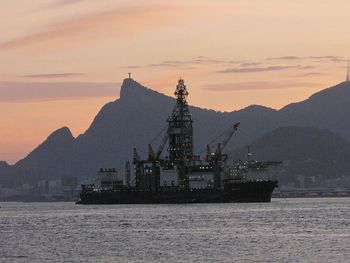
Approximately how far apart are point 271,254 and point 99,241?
1209 inches

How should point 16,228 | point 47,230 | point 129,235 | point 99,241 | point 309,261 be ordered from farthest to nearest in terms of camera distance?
1. point 16,228
2. point 47,230
3. point 129,235
4. point 99,241
5. point 309,261

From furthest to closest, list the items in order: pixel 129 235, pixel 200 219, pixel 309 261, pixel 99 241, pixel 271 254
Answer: pixel 200 219 → pixel 129 235 → pixel 99 241 → pixel 271 254 → pixel 309 261

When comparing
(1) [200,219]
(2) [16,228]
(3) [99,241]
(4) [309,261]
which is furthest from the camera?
(1) [200,219]

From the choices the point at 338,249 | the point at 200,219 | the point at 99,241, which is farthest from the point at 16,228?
the point at 338,249

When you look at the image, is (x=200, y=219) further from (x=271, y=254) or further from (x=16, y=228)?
(x=271, y=254)

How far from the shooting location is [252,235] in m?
139

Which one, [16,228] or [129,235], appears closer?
[129,235]

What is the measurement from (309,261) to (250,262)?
5380 mm

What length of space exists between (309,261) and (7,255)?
32678mm

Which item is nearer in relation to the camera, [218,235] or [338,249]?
[338,249]

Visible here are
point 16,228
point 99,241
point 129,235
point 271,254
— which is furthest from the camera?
point 16,228

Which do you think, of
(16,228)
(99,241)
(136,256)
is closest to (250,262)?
(136,256)

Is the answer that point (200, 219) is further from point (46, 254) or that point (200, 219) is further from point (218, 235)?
point (46, 254)

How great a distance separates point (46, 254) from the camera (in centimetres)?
11581
